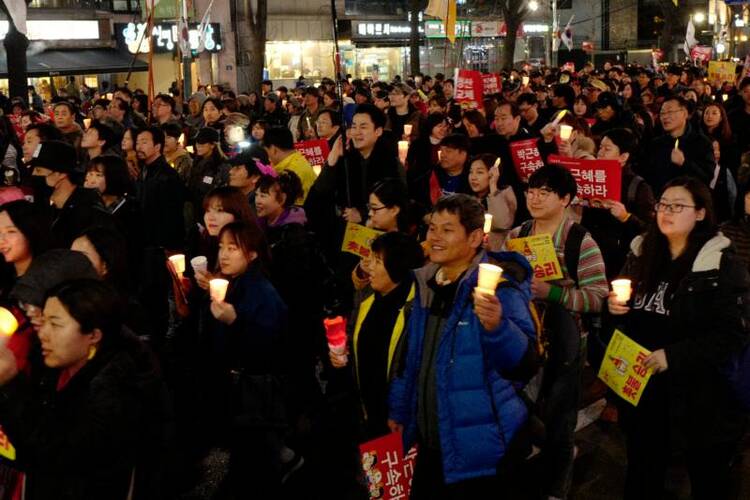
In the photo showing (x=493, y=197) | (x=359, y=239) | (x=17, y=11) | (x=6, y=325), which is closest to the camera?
(x=6, y=325)

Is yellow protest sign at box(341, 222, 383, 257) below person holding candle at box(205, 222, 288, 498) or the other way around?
the other way around

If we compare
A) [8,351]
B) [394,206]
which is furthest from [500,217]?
[8,351]

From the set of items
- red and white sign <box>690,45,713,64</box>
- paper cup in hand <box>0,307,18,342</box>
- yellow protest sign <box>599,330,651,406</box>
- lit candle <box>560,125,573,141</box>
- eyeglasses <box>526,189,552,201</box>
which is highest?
red and white sign <box>690,45,713,64</box>

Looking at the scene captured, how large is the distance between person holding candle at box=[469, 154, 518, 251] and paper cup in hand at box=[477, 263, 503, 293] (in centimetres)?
274

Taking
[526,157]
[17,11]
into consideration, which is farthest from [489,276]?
[17,11]

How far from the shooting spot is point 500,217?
6254mm

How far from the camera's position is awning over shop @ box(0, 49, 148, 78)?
25.5m

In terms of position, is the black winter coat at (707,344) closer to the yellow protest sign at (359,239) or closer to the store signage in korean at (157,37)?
the yellow protest sign at (359,239)

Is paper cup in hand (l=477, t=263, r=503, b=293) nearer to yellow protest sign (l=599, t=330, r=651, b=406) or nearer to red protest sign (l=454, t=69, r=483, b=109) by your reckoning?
yellow protest sign (l=599, t=330, r=651, b=406)

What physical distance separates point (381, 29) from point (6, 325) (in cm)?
4042

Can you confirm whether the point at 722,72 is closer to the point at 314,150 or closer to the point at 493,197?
the point at 314,150

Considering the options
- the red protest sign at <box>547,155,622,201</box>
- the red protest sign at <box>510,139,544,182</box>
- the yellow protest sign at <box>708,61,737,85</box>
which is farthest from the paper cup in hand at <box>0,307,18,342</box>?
the yellow protest sign at <box>708,61,737,85</box>

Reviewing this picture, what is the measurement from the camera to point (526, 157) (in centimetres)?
760

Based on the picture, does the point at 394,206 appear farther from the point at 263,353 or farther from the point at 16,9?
the point at 16,9
